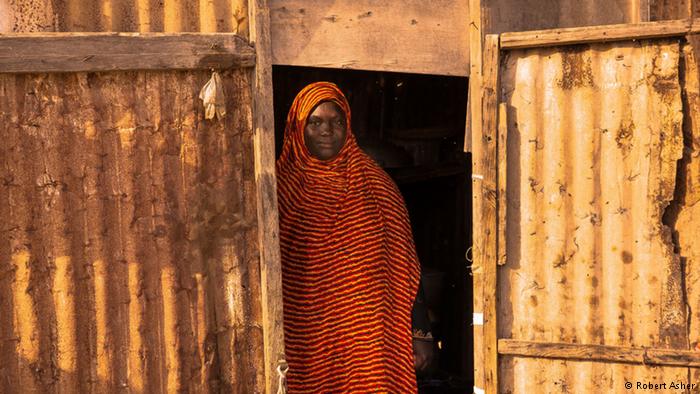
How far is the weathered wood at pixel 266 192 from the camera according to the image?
430cm

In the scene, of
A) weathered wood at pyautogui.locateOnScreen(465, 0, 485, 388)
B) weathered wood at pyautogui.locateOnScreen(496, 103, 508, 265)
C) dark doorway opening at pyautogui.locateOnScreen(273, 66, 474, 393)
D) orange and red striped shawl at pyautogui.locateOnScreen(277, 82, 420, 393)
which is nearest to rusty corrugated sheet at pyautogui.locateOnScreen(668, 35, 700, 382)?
weathered wood at pyautogui.locateOnScreen(496, 103, 508, 265)

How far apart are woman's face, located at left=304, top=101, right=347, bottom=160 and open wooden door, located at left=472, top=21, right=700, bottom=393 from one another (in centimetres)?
92

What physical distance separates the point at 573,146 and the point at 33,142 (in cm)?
256

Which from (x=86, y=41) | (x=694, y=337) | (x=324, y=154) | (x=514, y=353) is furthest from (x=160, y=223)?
(x=694, y=337)

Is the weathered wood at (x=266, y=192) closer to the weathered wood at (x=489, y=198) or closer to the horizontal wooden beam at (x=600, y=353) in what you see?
the weathered wood at (x=489, y=198)

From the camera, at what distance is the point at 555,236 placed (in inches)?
178

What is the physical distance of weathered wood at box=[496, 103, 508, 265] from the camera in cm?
449

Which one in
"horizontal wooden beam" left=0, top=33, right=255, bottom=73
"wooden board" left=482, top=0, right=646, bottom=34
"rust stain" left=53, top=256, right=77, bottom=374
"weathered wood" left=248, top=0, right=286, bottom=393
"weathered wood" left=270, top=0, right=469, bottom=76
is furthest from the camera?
"wooden board" left=482, top=0, right=646, bottom=34

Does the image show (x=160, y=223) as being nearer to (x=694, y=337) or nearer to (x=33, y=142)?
(x=33, y=142)

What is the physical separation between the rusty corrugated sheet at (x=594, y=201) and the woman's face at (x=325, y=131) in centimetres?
108

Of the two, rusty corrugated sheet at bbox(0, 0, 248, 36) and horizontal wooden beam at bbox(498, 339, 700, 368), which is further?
horizontal wooden beam at bbox(498, 339, 700, 368)

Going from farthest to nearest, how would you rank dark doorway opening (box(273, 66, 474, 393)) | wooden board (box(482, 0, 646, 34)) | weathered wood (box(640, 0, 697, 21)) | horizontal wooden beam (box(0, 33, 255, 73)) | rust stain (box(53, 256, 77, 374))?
dark doorway opening (box(273, 66, 474, 393)) < weathered wood (box(640, 0, 697, 21)) < wooden board (box(482, 0, 646, 34)) < rust stain (box(53, 256, 77, 374)) < horizontal wooden beam (box(0, 33, 255, 73))

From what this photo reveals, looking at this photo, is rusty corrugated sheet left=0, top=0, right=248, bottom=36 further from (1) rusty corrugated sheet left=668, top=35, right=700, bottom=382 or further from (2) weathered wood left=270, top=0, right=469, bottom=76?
(1) rusty corrugated sheet left=668, top=35, right=700, bottom=382

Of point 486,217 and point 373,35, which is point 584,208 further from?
point 373,35
